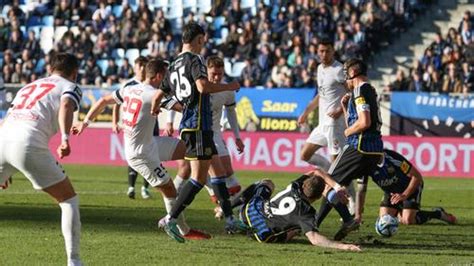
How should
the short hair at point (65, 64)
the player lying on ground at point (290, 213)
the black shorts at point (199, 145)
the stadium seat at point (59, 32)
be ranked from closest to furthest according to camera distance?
1. the short hair at point (65, 64)
2. the player lying on ground at point (290, 213)
3. the black shorts at point (199, 145)
4. the stadium seat at point (59, 32)

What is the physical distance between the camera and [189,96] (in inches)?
539

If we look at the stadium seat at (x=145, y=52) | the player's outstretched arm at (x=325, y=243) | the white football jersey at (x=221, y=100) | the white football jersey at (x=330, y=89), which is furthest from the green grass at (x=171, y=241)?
the stadium seat at (x=145, y=52)

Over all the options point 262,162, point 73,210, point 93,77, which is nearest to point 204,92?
point 73,210

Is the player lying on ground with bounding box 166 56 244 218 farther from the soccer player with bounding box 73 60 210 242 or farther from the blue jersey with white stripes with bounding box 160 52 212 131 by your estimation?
the blue jersey with white stripes with bounding box 160 52 212 131

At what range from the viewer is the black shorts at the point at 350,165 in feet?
45.5

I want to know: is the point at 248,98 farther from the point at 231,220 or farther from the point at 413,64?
the point at 231,220

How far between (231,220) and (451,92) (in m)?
17.0

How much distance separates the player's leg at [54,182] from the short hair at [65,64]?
810mm

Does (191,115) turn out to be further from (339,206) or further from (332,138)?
(332,138)

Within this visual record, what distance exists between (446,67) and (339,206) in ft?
60.4

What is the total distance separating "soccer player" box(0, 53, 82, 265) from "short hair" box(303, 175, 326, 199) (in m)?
3.46

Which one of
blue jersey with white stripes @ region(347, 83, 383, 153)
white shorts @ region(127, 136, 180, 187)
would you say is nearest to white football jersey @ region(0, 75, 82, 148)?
white shorts @ region(127, 136, 180, 187)

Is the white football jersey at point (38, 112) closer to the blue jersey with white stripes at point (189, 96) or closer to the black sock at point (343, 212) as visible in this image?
the blue jersey with white stripes at point (189, 96)

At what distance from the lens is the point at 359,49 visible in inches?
1312
